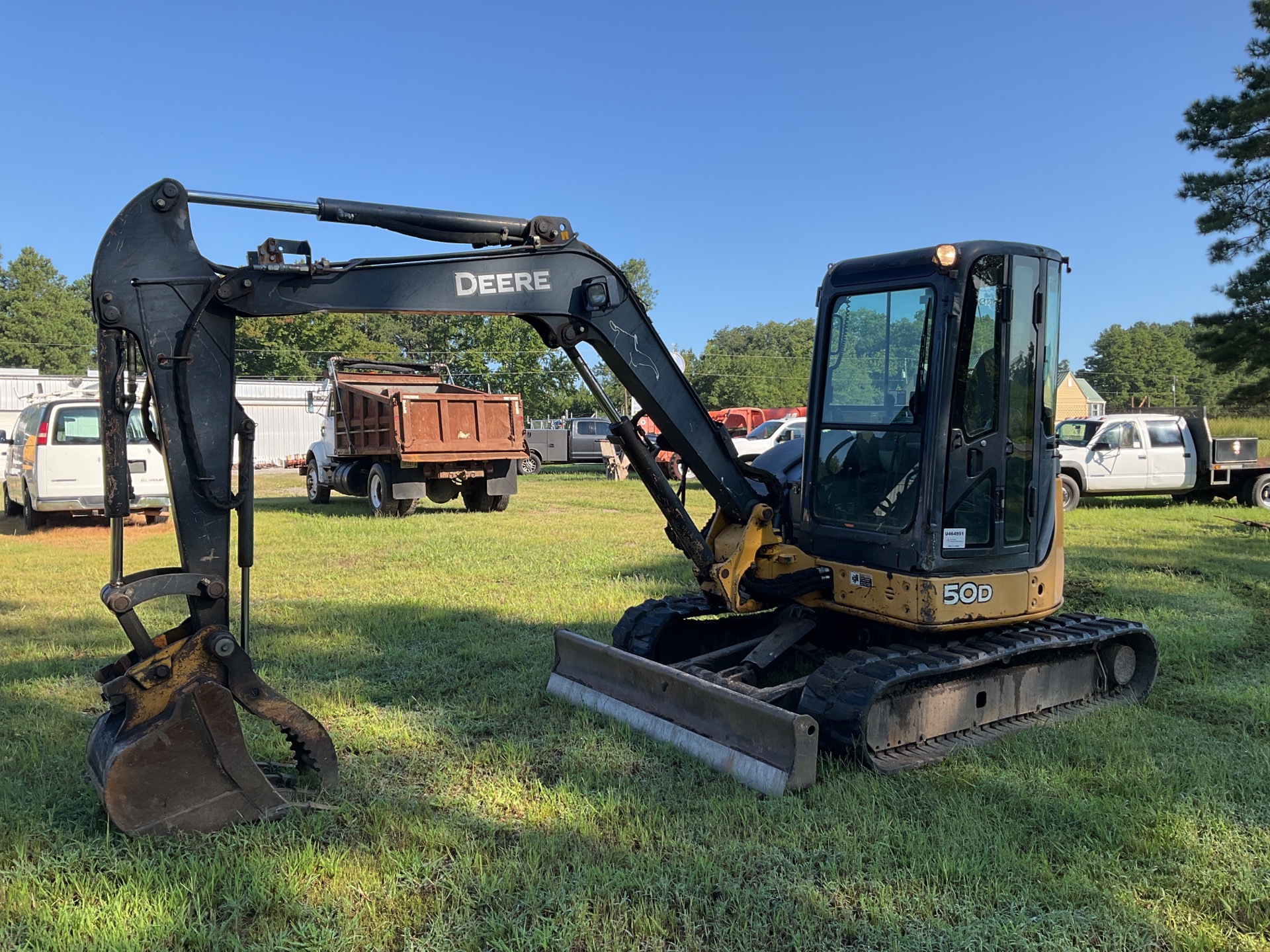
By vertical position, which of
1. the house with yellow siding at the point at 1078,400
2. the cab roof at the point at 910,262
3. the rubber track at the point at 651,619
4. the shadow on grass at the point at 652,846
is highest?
the house with yellow siding at the point at 1078,400

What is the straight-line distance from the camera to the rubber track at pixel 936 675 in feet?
14.9

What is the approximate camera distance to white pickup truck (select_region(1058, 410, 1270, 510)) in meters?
17.5

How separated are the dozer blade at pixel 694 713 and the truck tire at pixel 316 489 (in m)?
14.2

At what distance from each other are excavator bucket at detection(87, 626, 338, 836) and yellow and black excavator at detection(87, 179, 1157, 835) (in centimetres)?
1

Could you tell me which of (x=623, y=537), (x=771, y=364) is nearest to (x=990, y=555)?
(x=623, y=537)

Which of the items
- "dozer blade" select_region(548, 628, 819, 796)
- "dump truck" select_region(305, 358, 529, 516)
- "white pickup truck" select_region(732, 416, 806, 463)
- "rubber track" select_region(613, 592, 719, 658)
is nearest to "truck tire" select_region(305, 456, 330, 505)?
"dump truck" select_region(305, 358, 529, 516)

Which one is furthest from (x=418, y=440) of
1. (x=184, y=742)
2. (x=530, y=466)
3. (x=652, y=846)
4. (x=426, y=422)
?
(x=530, y=466)

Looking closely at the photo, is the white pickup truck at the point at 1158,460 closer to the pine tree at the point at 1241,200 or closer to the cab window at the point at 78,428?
the pine tree at the point at 1241,200

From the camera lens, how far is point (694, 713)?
489 centimetres

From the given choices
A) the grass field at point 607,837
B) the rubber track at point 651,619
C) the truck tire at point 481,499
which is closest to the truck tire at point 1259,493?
the grass field at point 607,837

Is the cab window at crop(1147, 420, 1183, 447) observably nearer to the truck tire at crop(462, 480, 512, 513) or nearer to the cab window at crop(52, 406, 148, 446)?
the truck tire at crop(462, 480, 512, 513)

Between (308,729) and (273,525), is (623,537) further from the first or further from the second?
(308,729)

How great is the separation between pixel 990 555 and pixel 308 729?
3571mm

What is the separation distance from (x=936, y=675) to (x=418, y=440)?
39.4ft
